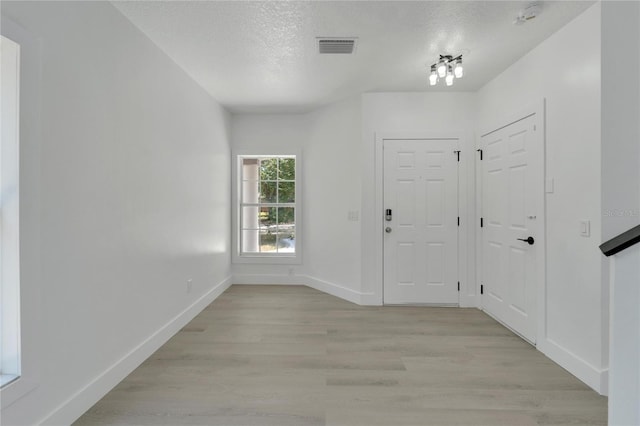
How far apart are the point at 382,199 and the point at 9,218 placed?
10.8 ft

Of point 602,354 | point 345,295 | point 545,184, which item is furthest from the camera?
point 345,295

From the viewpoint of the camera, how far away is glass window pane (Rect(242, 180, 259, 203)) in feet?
17.1

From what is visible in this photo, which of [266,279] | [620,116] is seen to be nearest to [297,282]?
[266,279]

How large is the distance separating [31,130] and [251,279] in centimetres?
373

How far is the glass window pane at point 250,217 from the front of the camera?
17.0 ft

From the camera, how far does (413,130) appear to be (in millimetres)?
3953

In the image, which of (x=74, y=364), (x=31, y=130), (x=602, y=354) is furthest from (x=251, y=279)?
(x=602, y=354)

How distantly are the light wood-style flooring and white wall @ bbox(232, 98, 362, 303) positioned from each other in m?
1.04

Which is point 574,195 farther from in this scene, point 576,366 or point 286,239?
point 286,239

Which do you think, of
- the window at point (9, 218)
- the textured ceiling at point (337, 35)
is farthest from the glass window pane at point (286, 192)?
the window at point (9, 218)

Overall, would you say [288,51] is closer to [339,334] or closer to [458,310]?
[339,334]

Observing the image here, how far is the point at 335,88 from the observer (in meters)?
3.85

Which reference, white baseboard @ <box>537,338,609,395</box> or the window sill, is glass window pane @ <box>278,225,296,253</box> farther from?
white baseboard @ <box>537,338,609,395</box>

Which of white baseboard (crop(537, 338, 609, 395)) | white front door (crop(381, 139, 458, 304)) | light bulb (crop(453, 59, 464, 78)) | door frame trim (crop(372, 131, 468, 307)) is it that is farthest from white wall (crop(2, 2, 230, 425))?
white baseboard (crop(537, 338, 609, 395))
